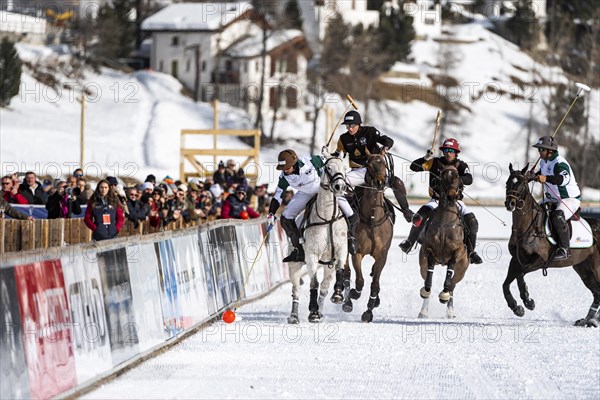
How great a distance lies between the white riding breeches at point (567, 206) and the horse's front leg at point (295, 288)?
12.4ft

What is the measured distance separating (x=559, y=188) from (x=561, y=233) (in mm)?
732

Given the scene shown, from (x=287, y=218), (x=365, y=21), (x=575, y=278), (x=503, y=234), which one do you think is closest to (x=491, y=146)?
(x=365, y=21)

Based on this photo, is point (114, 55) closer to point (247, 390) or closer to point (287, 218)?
point (287, 218)

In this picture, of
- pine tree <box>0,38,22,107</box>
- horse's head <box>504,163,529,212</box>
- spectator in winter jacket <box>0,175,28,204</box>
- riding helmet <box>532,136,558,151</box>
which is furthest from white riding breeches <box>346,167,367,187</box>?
pine tree <box>0,38,22,107</box>

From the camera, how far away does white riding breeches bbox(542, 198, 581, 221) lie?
55.2ft

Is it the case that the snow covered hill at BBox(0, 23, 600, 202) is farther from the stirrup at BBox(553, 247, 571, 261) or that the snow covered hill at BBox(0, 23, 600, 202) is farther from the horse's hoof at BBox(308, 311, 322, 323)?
the horse's hoof at BBox(308, 311, 322, 323)

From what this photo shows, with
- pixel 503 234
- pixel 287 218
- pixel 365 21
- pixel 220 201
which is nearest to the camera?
pixel 287 218

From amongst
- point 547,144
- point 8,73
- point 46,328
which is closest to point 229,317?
point 547,144

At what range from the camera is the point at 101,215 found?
651 inches

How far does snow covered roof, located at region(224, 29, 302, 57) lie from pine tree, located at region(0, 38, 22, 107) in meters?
22.0

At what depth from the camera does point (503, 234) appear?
3819cm

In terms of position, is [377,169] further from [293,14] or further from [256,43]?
[293,14]

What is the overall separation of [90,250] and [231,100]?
72.8 meters

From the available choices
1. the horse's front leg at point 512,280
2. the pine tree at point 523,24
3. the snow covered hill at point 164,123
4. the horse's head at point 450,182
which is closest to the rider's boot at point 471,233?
the horse's front leg at point 512,280
